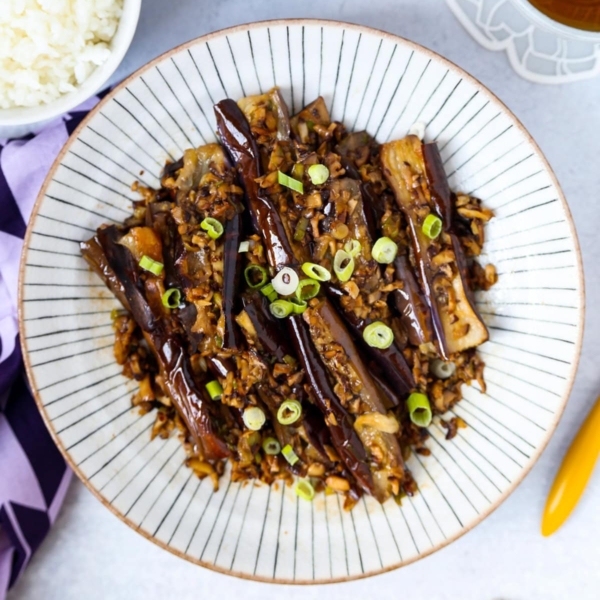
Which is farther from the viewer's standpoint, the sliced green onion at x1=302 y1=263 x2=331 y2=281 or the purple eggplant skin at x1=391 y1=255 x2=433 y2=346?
the purple eggplant skin at x1=391 y1=255 x2=433 y2=346

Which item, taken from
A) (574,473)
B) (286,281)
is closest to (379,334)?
(286,281)

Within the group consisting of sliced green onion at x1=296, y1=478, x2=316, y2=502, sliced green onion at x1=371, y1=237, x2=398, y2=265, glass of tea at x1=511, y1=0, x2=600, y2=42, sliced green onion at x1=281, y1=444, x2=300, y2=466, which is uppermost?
glass of tea at x1=511, y1=0, x2=600, y2=42

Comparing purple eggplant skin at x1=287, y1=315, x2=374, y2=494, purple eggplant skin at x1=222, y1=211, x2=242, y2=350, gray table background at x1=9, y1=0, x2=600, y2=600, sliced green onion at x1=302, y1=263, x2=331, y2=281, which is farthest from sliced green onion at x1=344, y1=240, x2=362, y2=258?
gray table background at x1=9, y1=0, x2=600, y2=600

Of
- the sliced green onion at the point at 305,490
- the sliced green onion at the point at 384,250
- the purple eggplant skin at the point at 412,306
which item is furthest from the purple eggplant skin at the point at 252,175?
the sliced green onion at the point at 305,490

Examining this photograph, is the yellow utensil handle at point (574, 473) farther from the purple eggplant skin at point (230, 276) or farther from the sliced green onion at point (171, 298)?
the sliced green onion at point (171, 298)

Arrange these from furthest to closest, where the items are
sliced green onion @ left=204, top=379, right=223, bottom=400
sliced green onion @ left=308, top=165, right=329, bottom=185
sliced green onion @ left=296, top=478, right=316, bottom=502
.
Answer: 1. sliced green onion @ left=296, top=478, right=316, bottom=502
2. sliced green onion @ left=204, top=379, right=223, bottom=400
3. sliced green onion @ left=308, top=165, right=329, bottom=185

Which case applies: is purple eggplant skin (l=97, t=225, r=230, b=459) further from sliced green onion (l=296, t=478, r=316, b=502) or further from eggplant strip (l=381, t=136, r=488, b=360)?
eggplant strip (l=381, t=136, r=488, b=360)

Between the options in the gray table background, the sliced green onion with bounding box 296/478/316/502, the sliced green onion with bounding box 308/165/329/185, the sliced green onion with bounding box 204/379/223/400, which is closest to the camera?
the sliced green onion with bounding box 308/165/329/185

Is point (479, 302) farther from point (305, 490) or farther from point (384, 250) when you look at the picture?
point (305, 490)
